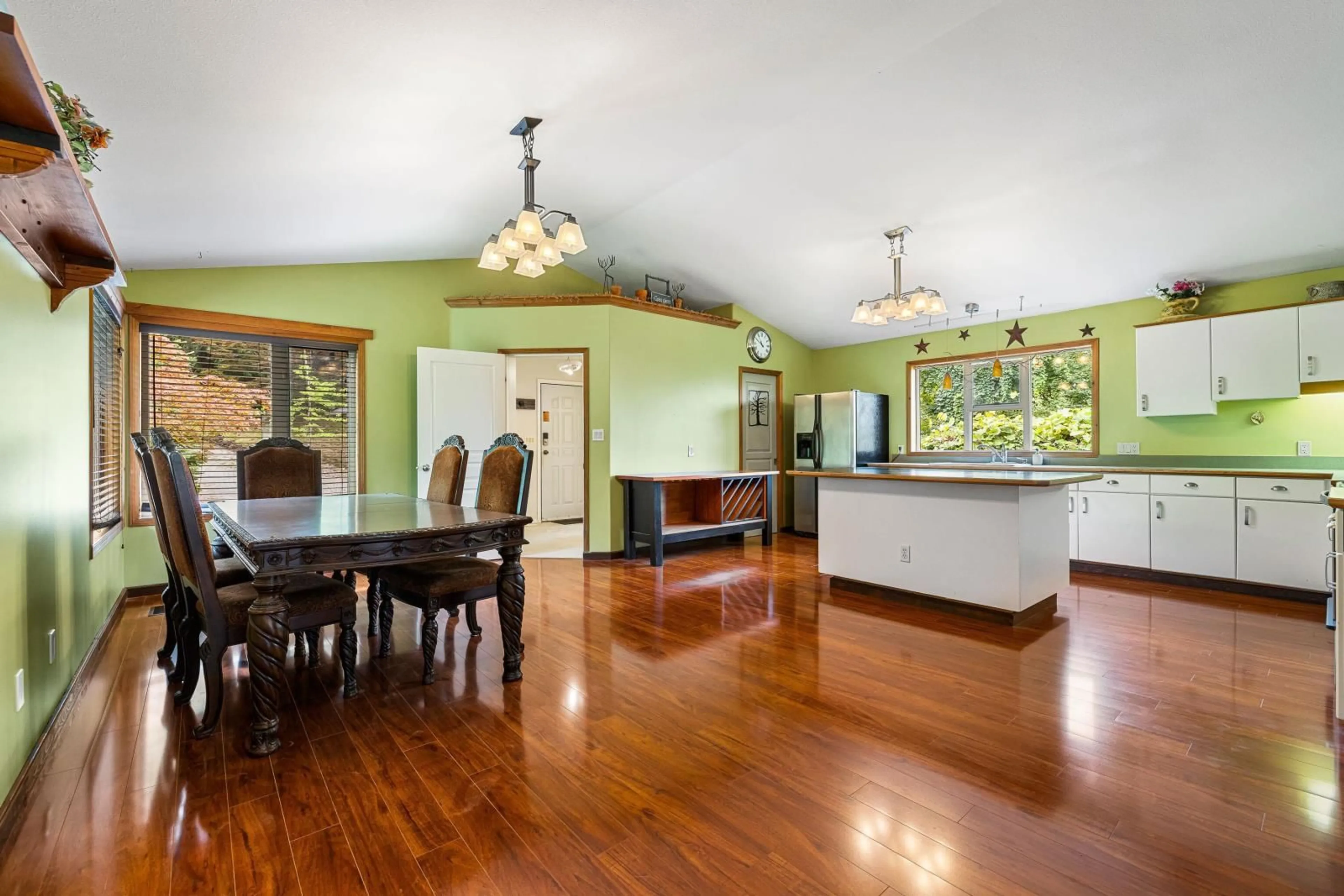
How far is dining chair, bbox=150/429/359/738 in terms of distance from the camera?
6.75ft

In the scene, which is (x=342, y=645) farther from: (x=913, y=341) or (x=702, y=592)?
(x=913, y=341)

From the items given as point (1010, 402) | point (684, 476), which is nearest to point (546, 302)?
point (684, 476)

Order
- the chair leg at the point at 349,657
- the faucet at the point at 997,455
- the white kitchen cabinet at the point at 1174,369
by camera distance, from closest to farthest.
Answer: the chair leg at the point at 349,657 → the white kitchen cabinet at the point at 1174,369 → the faucet at the point at 997,455

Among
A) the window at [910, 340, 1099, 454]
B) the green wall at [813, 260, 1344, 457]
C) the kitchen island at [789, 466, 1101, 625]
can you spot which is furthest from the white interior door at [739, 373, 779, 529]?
the kitchen island at [789, 466, 1101, 625]

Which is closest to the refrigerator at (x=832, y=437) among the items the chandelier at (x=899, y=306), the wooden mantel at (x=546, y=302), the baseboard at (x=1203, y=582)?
the chandelier at (x=899, y=306)

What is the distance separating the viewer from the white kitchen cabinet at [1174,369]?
4.48 metres

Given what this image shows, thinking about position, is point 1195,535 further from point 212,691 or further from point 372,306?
point 372,306

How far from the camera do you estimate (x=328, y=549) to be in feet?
6.97

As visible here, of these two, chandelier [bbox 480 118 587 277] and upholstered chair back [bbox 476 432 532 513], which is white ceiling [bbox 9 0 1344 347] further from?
upholstered chair back [bbox 476 432 532 513]

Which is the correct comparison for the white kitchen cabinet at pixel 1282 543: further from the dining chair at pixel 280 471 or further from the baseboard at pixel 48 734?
the baseboard at pixel 48 734

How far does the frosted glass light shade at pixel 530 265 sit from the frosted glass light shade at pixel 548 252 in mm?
57

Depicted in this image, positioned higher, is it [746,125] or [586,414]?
[746,125]

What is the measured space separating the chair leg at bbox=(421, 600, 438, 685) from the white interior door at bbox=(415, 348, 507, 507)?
227 cm

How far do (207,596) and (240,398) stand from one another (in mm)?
3058
